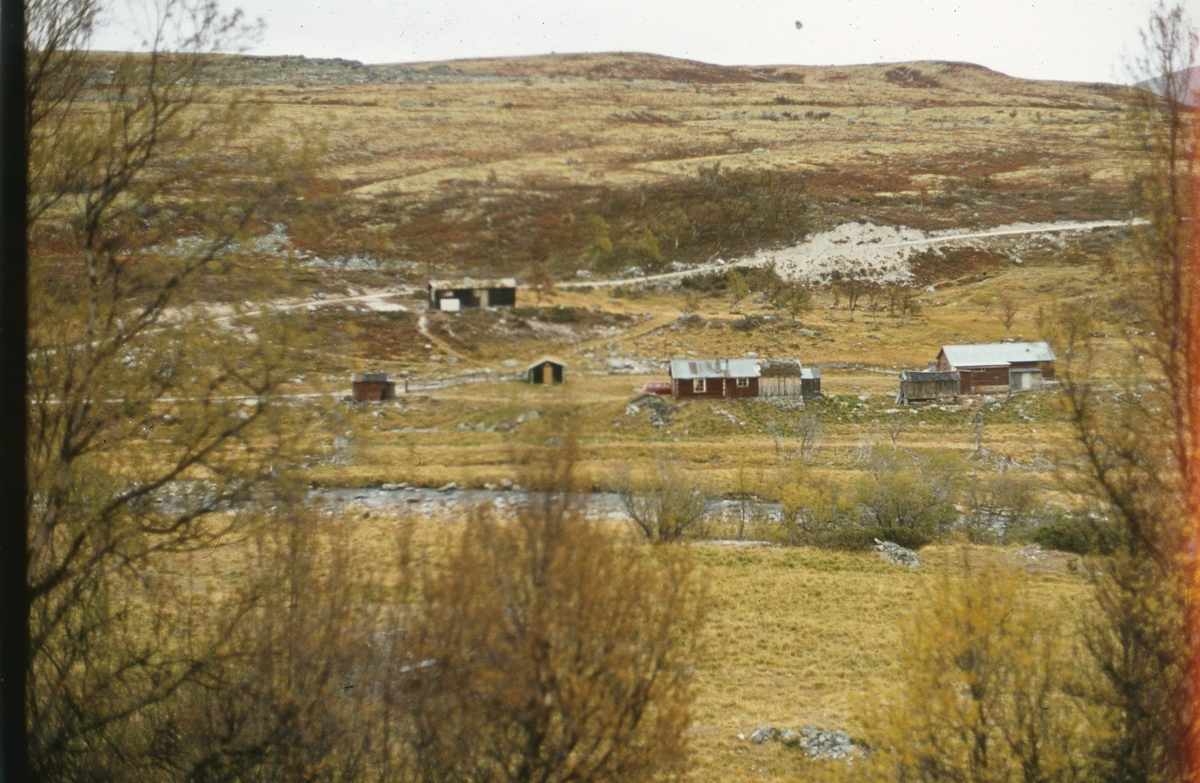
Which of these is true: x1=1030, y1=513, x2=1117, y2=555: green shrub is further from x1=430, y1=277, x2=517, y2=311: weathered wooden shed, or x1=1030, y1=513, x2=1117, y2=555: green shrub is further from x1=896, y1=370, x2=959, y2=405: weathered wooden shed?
x1=430, y1=277, x2=517, y2=311: weathered wooden shed

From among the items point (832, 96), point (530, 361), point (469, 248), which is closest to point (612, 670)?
point (530, 361)

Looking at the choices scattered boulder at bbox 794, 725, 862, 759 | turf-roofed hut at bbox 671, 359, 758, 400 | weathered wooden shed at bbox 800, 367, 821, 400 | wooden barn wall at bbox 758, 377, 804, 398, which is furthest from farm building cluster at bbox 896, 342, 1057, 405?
scattered boulder at bbox 794, 725, 862, 759

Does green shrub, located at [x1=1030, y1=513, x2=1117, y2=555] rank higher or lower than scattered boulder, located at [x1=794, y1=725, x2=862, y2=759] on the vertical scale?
higher

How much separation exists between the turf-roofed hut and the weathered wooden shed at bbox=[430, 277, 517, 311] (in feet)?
9.72

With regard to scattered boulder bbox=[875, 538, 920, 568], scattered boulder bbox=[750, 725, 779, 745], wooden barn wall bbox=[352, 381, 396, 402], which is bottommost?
scattered boulder bbox=[750, 725, 779, 745]

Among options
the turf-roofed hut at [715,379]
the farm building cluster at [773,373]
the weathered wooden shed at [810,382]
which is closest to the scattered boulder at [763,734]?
the farm building cluster at [773,373]

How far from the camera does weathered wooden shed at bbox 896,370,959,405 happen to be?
7758mm

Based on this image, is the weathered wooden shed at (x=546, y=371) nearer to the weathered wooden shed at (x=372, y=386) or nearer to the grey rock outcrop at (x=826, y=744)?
the weathered wooden shed at (x=372, y=386)

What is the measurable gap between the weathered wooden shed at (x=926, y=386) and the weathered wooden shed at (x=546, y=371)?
539cm

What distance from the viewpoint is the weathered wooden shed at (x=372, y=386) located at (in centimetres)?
416

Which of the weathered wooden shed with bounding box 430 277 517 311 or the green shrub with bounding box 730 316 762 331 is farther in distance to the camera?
the green shrub with bounding box 730 316 762 331

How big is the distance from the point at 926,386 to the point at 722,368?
2.24 meters

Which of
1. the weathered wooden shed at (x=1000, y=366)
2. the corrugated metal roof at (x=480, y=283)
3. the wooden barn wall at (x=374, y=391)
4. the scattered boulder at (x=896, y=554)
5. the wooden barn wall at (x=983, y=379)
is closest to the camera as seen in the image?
the corrugated metal roof at (x=480, y=283)

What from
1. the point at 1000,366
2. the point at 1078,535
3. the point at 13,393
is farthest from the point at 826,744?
the point at 13,393
